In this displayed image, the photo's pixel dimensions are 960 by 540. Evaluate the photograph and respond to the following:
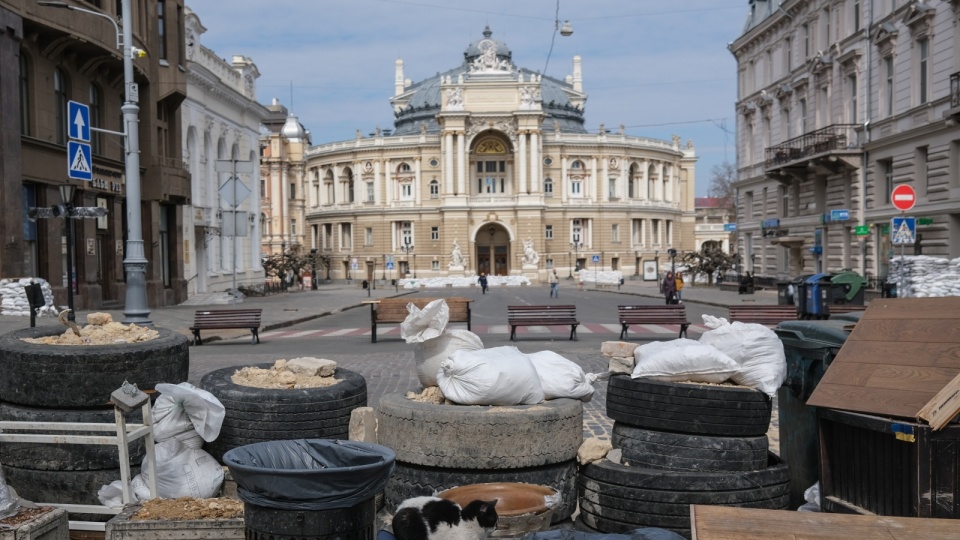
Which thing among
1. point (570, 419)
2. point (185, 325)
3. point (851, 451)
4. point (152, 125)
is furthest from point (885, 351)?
point (152, 125)

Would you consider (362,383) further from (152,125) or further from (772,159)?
(772,159)

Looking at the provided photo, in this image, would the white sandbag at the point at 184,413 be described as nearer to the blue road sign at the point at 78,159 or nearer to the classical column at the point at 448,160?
the blue road sign at the point at 78,159

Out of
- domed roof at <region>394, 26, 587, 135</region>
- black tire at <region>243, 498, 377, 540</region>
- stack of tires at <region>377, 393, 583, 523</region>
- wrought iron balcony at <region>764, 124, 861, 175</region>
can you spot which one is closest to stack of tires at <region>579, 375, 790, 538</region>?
stack of tires at <region>377, 393, 583, 523</region>

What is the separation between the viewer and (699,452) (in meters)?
5.65

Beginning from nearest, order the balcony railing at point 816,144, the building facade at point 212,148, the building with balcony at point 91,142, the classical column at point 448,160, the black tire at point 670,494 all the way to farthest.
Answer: the black tire at point 670,494, the building with balcony at point 91,142, the balcony railing at point 816,144, the building facade at point 212,148, the classical column at point 448,160

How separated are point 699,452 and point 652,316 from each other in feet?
49.6

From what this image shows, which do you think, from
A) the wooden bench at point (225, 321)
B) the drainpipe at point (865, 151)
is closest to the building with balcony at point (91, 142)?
the wooden bench at point (225, 321)

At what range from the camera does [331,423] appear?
632 cm

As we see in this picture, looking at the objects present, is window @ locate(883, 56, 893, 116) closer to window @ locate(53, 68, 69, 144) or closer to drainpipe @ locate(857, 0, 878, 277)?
drainpipe @ locate(857, 0, 878, 277)

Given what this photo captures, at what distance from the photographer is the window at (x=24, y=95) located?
23.1m

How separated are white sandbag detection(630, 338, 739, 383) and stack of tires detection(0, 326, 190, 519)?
3.79 metres

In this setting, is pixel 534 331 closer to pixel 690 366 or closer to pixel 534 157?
pixel 690 366

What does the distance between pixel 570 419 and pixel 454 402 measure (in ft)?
2.71

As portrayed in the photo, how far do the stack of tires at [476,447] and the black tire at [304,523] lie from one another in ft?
5.20
